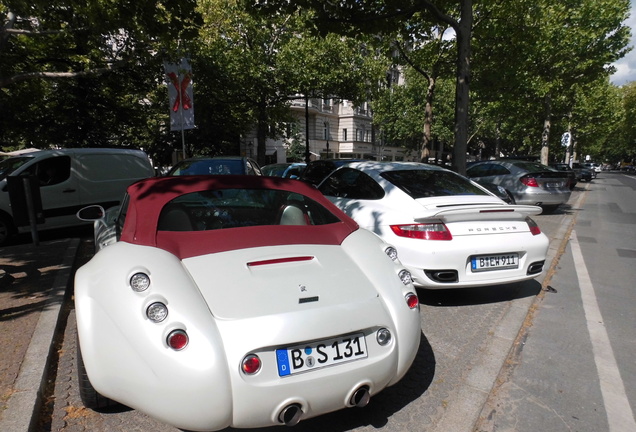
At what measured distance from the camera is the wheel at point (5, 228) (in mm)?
7789

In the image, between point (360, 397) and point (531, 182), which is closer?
point (360, 397)

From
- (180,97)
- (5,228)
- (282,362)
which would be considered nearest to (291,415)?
(282,362)

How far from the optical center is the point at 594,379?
10.2 feet

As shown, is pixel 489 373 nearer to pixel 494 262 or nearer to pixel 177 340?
pixel 494 262

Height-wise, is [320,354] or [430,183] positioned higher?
[430,183]

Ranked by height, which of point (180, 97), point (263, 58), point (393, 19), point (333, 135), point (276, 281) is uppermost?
point (263, 58)

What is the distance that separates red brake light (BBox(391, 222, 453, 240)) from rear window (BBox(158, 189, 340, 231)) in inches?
52.9

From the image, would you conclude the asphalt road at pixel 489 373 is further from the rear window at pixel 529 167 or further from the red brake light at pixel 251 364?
the rear window at pixel 529 167

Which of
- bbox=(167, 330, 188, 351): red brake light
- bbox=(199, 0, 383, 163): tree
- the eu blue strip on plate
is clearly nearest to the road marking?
the eu blue strip on plate

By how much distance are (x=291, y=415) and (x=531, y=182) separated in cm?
1162

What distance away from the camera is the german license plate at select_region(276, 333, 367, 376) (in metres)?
2.05

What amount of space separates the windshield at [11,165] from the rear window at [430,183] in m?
7.38

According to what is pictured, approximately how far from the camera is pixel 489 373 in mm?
3172

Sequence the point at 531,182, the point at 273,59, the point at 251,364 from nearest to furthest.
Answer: the point at 251,364 → the point at 531,182 → the point at 273,59
